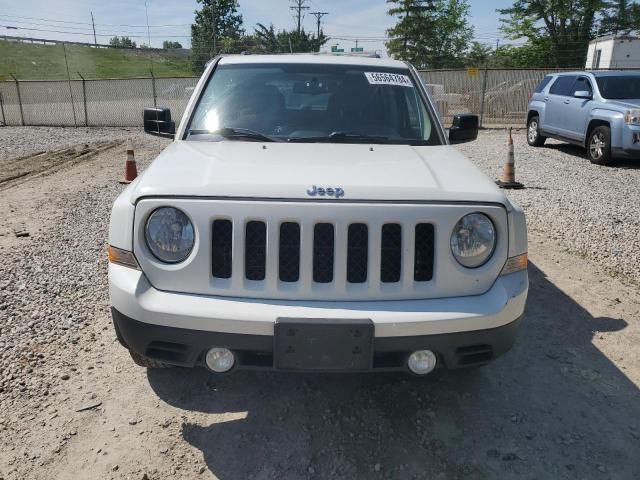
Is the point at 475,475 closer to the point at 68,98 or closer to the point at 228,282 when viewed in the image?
the point at 228,282

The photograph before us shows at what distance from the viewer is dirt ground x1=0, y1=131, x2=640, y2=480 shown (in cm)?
249

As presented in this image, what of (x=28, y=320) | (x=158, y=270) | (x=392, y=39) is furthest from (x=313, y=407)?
(x=392, y=39)

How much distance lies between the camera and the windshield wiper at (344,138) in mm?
3381

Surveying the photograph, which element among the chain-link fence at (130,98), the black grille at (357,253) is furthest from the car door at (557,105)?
the black grille at (357,253)

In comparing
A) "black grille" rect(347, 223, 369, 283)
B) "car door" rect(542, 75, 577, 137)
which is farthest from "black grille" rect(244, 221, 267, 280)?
"car door" rect(542, 75, 577, 137)

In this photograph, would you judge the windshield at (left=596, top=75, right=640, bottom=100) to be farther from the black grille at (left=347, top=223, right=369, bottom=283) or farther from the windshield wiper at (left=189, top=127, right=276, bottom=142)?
the black grille at (left=347, top=223, right=369, bottom=283)

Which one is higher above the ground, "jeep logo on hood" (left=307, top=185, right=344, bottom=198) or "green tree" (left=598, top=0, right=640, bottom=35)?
"green tree" (left=598, top=0, right=640, bottom=35)

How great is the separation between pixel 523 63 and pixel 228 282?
4679 centimetres

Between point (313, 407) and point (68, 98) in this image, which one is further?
point (68, 98)

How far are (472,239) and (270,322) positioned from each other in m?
0.98

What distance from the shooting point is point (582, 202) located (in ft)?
24.5

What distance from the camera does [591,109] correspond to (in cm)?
1089

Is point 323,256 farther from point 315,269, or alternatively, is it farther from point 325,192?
point 325,192

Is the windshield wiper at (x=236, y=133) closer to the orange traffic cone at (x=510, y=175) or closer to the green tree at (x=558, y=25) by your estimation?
the orange traffic cone at (x=510, y=175)
